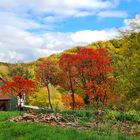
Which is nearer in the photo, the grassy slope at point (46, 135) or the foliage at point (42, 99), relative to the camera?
the grassy slope at point (46, 135)

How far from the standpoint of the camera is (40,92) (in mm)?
78625

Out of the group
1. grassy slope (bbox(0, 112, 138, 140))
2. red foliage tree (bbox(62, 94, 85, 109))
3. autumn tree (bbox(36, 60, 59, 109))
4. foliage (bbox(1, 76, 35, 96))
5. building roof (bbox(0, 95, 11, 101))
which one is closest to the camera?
grassy slope (bbox(0, 112, 138, 140))

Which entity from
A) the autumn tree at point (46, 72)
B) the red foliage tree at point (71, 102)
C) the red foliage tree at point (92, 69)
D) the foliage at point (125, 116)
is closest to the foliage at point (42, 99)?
the autumn tree at point (46, 72)

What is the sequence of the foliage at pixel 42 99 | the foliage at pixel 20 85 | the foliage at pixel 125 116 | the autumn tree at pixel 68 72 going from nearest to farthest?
the foliage at pixel 125 116 < the foliage at pixel 20 85 < the autumn tree at pixel 68 72 < the foliage at pixel 42 99

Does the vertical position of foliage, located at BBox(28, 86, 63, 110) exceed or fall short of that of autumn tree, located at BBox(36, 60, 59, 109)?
it falls short

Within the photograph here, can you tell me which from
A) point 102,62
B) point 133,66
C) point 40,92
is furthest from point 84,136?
point 40,92

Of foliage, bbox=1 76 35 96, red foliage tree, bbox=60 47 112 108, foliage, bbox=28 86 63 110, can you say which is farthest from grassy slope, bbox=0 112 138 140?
foliage, bbox=28 86 63 110

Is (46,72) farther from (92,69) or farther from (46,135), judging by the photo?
(46,135)

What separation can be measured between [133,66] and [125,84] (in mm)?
1211

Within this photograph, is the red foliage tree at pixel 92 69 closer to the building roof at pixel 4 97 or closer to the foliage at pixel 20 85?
the foliage at pixel 20 85

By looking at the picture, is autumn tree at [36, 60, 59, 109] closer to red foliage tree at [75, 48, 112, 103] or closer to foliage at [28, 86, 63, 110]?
foliage at [28, 86, 63, 110]

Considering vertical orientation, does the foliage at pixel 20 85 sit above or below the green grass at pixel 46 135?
above

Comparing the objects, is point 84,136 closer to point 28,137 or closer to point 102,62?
point 28,137

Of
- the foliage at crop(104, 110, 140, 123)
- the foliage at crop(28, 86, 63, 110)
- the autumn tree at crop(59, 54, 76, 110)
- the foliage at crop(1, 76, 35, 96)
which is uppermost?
the autumn tree at crop(59, 54, 76, 110)
